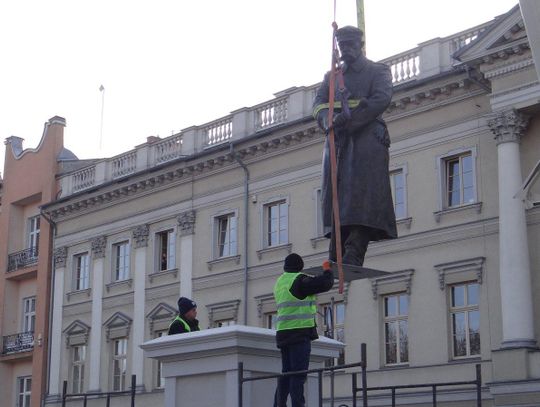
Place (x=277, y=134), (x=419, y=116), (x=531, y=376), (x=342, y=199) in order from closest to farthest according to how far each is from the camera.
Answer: (x=342, y=199) → (x=531, y=376) → (x=419, y=116) → (x=277, y=134)

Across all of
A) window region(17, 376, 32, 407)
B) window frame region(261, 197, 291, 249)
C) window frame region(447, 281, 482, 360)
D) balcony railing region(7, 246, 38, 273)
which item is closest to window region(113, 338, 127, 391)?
window region(17, 376, 32, 407)

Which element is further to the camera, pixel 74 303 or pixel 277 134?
pixel 74 303

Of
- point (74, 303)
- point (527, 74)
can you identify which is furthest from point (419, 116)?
point (74, 303)

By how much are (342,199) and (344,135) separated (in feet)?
1.78

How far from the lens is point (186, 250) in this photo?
3612cm

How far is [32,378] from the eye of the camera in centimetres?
4112

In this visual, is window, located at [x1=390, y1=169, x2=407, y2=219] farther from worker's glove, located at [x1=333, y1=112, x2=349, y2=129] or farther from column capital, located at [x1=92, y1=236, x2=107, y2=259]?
worker's glove, located at [x1=333, y1=112, x2=349, y2=129]

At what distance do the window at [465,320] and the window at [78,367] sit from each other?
15623 mm

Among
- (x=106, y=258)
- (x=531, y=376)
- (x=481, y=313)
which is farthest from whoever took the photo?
(x=106, y=258)

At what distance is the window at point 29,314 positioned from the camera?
140 ft

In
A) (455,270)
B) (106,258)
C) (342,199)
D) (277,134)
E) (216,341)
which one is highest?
(277,134)

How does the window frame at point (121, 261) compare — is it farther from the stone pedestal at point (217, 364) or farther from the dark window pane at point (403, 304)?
the stone pedestal at point (217, 364)

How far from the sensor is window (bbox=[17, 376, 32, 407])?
41.8m

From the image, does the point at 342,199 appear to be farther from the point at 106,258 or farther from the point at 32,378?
the point at 32,378
